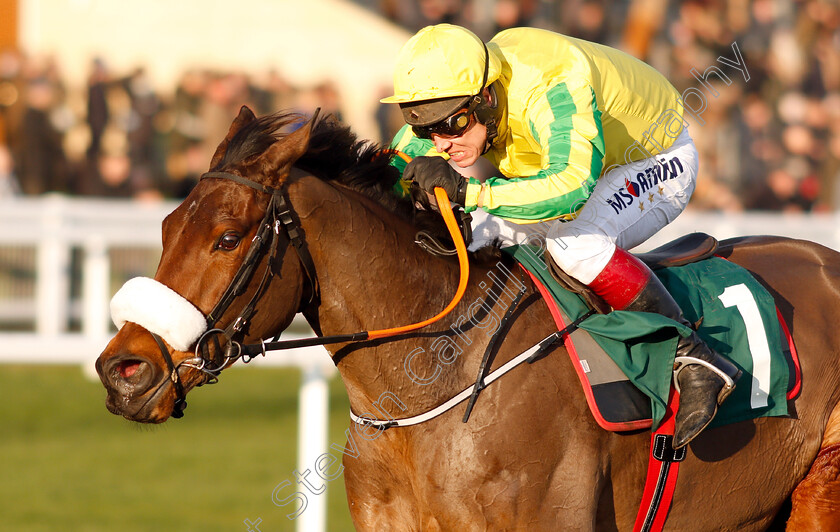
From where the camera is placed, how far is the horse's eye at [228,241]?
300cm

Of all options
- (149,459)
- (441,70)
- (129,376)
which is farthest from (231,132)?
(149,459)

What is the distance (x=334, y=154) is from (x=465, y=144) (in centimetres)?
42

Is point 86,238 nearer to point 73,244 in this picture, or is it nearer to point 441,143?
point 73,244

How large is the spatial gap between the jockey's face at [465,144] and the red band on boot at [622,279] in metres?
0.55

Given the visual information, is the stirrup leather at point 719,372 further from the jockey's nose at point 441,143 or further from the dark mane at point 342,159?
the jockey's nose at point 441,143

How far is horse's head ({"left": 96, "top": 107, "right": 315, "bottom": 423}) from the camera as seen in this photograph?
293cm

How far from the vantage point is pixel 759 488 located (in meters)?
3.64

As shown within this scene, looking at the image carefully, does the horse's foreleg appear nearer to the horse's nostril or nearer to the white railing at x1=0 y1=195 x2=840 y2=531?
the horse's nostril

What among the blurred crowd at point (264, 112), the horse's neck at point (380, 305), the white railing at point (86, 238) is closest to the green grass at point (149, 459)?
the white railing at point (86, 238)

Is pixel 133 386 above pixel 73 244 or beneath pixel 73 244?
above

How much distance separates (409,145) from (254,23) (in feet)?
40.7

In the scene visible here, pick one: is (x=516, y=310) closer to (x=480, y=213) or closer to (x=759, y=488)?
(x=480, y=213)

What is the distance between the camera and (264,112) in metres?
11.7

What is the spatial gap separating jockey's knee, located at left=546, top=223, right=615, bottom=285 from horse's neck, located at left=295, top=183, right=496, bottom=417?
1.19 ft
